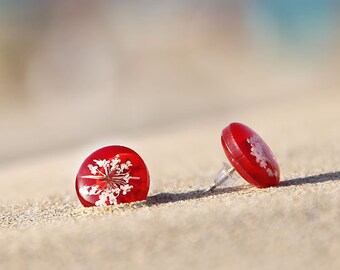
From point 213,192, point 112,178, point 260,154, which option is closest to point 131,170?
point 112,178

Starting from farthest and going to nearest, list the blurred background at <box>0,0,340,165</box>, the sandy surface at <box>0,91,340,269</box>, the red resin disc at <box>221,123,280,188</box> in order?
the blurred background at <box>0,0,340,165</box>
the red resin disc at <box>221,123,280,188</box>
the sandy surface at <box>0,91,340,269</box>

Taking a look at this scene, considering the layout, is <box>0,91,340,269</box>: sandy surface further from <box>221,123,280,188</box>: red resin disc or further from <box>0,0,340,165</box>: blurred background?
<box>0,0,340,165</box>: blurred background

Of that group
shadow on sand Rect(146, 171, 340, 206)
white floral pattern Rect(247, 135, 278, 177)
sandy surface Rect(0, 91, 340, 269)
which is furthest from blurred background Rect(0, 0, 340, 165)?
white floral pattern Rect(247, 135, 278, 177)

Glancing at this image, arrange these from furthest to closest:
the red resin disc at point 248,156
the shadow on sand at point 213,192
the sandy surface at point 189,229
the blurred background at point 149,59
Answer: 1. the blurred background at point 149,59
2. the shadow on sand at point 213,192
3. the red resin disc at point 248,156
4. the sandy surface at point 189,229

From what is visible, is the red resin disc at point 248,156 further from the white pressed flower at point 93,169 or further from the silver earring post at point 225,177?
the white pressed flower at point 93,169

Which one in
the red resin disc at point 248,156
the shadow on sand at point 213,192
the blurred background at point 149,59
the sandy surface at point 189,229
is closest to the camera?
the sandy surface at point 189,229

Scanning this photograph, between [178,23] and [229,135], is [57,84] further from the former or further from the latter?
[229,135]

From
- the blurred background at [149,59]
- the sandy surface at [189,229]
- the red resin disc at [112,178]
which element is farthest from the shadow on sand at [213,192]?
the blurred background at [149,59]
